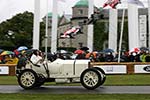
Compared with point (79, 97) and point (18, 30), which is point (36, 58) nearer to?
point (79, 97)

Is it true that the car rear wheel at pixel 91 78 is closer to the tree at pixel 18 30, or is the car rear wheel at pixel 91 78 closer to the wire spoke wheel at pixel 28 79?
the wire spoke wheel at pixel 28 79

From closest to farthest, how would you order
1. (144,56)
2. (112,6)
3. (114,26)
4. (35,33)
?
(144,56) < (112,6) < (35,33) < (114,26)

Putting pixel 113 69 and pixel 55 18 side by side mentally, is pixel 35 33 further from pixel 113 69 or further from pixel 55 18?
pixel 113 69

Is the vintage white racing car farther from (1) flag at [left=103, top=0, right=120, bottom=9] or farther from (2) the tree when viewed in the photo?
(2) the tree

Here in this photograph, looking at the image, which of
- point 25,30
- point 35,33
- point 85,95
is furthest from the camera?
point 25,30

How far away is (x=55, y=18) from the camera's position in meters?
45.2

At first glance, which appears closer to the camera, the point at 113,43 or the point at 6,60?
the point at 6,60

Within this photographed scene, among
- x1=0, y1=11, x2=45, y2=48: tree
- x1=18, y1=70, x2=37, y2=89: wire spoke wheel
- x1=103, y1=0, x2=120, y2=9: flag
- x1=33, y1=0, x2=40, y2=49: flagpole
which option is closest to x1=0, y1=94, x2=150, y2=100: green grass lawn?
x1=18, y1=70, x2=37, y2=89: wire spoke wheel

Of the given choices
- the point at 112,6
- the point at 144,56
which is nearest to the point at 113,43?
the point at 112,6

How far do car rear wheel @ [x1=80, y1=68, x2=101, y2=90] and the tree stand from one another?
254 feet

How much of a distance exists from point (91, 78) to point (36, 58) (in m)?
2.36

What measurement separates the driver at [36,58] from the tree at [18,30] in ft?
251

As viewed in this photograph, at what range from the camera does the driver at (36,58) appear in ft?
53.3

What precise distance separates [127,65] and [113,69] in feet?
3.34
